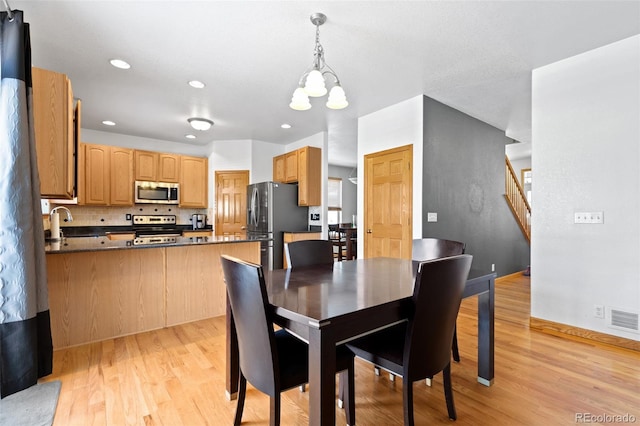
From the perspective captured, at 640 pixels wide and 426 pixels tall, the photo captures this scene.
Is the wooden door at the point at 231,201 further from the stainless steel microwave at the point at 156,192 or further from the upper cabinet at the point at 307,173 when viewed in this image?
the upper cabinet at the point at 307,173

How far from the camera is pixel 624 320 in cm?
258

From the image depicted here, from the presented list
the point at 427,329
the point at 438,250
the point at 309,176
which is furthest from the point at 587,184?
the point at 309,176

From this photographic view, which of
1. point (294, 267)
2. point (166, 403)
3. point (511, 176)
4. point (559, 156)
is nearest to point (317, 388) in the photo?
point (294, 267)

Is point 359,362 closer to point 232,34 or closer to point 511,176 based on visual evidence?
point 232,34

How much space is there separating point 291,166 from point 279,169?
1.38 ft

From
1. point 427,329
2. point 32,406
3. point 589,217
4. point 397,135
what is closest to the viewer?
point 427,329

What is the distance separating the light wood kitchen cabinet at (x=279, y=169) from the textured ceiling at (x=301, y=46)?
1751 mm

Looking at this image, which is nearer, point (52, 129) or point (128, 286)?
point (52, 129)

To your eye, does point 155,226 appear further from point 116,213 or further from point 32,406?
point 32,406

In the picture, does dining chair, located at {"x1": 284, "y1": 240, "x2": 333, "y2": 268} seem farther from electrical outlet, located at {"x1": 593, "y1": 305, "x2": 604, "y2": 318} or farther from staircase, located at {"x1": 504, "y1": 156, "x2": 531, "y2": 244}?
staircase, located at {"x1": 504, "y1": 156, "x2": 531, "y2": 244}

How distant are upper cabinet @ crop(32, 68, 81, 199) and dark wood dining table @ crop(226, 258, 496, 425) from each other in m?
1.77

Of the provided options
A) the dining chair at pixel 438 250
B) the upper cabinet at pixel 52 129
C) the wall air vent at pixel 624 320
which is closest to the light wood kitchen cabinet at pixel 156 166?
the upper cabinet at pixel 52 129

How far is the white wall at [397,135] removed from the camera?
12.5 ft

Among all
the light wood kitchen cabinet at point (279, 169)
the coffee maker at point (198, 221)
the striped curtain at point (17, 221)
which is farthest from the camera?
the coffee maker at point (198, 221)
